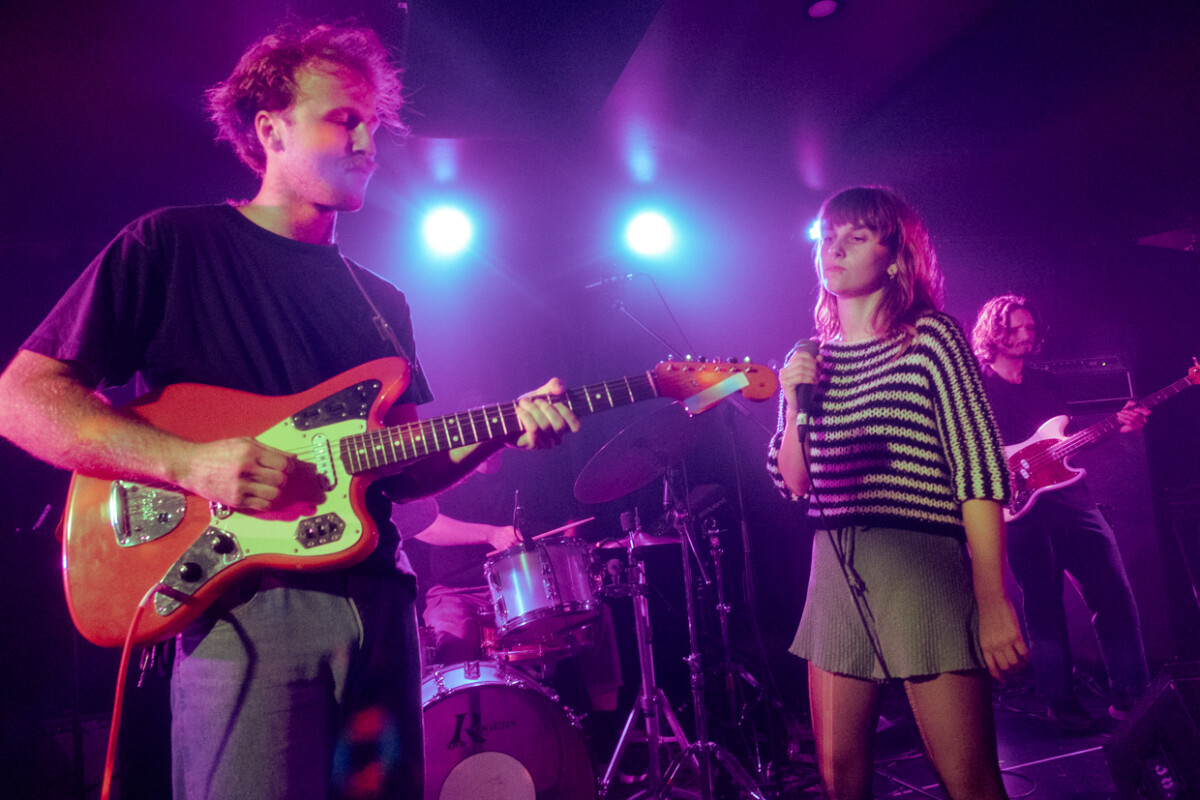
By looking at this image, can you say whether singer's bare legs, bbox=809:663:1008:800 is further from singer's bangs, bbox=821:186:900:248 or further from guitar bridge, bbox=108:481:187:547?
guitar bridge, bbox=108:481:187:547

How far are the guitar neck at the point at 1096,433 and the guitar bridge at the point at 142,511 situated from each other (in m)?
5.97

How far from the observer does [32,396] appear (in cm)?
163

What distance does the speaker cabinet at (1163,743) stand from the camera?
3.09 metres

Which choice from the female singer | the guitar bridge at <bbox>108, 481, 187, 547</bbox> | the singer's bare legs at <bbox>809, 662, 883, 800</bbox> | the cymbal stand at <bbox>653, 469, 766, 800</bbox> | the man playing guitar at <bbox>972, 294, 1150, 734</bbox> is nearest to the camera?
the guitar bridge at <bbox>108, 481, 187, 547</bbox>

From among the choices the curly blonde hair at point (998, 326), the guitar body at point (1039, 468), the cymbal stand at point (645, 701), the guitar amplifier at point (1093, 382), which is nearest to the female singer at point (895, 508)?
the cymbal stand at point (645, 701)

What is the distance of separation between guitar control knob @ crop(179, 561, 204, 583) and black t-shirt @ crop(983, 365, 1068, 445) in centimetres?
591

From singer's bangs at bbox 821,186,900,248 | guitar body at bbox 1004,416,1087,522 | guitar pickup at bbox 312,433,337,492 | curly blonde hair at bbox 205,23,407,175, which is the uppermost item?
curly blonde hair at bbox 205,23,407,175

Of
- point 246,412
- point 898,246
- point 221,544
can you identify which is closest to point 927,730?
point 898,246

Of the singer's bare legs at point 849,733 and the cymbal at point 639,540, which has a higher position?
the cymbal at point 639,540

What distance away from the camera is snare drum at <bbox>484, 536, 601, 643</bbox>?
4.03 m

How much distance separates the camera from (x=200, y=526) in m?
1.68

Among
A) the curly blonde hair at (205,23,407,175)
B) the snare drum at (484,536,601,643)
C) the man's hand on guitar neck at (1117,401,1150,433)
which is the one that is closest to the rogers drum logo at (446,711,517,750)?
the snare drum at (484,536,601,643)

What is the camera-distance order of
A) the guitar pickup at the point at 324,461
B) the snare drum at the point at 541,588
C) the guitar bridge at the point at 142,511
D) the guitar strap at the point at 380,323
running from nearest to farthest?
the guitar bridge at the point at 142,511, the guitar pickup at the point at 324,461, the guitar strap at the point at 380,323, the snare drum at the point at 541,588

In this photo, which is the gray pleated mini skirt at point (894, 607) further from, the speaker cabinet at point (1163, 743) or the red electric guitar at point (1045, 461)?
the red electric guitar at point (1045, 461)
